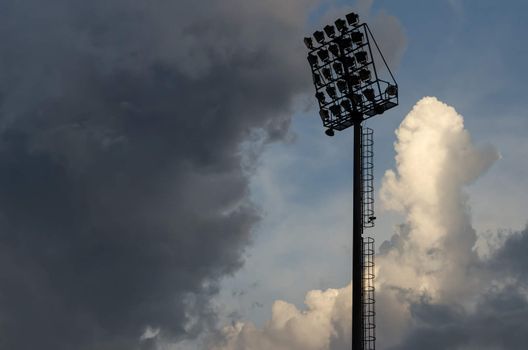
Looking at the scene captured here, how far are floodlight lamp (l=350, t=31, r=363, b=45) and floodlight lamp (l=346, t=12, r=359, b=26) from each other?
572mm

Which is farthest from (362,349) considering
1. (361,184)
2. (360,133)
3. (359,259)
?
(360,133)

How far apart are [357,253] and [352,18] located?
13415 mm

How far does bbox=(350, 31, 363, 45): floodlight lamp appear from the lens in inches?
1789

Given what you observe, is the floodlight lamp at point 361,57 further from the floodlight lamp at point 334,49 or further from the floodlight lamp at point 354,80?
the floodlight lamp at point 334,49

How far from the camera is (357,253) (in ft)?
140

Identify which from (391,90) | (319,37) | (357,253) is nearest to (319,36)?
(319,37)

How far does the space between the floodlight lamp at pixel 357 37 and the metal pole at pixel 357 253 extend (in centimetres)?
458

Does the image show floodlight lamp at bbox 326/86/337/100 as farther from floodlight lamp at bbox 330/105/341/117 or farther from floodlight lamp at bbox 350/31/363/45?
floodlight lamp at bbox 350/31/363/45

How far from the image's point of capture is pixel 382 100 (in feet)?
148

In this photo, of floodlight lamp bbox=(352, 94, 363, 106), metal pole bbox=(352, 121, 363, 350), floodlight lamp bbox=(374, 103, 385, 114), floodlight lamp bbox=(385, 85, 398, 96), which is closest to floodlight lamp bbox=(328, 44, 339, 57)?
floodlight lamp bbox=(352, 94, 363, 106)

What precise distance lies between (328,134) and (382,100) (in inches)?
149

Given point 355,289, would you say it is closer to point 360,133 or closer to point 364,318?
point 364,318

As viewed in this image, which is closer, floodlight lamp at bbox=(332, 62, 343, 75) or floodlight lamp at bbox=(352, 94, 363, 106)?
floodlight lamp at bbox=(352, 94, 363, 106)

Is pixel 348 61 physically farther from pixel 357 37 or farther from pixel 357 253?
pixel 357 253
